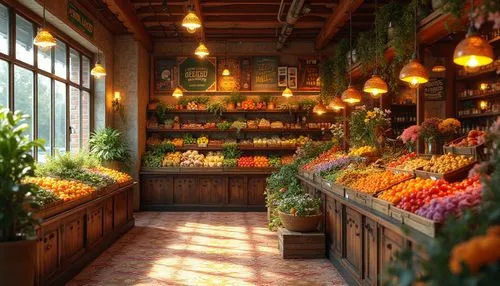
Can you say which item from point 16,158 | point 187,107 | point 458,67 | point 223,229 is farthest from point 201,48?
point 458,67

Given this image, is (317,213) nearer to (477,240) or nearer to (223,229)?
(223,229)

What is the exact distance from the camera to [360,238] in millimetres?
5129

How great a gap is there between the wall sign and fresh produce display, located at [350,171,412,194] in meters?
5.52

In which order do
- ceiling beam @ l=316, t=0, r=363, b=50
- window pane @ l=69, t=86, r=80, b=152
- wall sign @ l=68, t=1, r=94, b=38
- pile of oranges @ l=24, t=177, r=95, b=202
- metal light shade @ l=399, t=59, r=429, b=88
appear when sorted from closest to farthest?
metal light shade @ l=399, t=59, r=429, b=88, pile of oranges @ l=24, t=177, r=95, b=202, wall sign @ l=68, t=1, r=94, b=38, ceiling beam @ l=316, t=0, r=363, b=50, window pane @ l=69, t=86, r=80, b=152

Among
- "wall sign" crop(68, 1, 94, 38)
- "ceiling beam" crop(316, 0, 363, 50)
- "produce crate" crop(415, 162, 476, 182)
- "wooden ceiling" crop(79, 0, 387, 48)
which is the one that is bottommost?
"produce crate" crop(415, 162, 476, 182)

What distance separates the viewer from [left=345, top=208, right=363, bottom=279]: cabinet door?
5.16m

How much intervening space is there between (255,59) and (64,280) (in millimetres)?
8392

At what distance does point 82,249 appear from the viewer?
20.7ft

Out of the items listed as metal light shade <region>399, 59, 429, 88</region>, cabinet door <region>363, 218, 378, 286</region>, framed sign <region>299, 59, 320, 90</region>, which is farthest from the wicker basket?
framed sign <region>299, 59, 320, 90</region>

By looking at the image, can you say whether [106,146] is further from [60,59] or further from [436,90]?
[436,90]

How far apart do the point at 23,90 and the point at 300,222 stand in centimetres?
445

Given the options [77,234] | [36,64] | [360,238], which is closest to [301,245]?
[360,238]

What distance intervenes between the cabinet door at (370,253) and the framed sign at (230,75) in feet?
26.7

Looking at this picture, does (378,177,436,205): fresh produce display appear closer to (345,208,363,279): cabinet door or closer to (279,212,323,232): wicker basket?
(345,208,363,279): cabinet door
